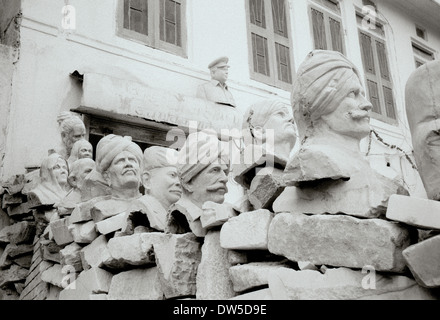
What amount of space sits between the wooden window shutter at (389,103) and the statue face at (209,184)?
9120mm

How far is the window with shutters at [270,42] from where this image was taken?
9070 millimetres

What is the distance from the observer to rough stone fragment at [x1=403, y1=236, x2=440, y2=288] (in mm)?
1493

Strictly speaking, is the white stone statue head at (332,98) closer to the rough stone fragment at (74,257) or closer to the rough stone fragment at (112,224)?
the rough stone fragment at (112,224)

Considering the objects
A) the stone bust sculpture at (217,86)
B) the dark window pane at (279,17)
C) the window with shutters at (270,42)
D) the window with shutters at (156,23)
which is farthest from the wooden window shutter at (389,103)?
the window with shutters at (156,23)

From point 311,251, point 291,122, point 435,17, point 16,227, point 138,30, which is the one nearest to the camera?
point 311,251

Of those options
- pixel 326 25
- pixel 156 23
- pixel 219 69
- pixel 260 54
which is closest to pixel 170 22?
pixel 156 23

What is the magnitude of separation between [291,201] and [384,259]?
43 centimetres

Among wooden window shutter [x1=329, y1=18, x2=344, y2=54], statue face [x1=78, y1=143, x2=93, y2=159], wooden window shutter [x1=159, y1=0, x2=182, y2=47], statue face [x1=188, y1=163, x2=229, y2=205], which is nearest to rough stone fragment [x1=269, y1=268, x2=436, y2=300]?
statue face [x1=188, y1=163, x2=229, y2=205]

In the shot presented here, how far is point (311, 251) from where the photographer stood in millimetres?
1796

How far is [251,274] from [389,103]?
9923mm

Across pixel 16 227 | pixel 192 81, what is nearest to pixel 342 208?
pixel 16 227

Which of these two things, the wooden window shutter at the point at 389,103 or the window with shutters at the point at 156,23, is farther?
the wooden window shutter at the point at 389,103

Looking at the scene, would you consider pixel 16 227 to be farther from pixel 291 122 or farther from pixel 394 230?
pixel 394 230

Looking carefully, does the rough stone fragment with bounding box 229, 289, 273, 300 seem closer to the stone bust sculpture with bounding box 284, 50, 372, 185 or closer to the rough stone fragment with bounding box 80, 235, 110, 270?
the stone bust sculpture with bounding box 284, 50, 372, 185
